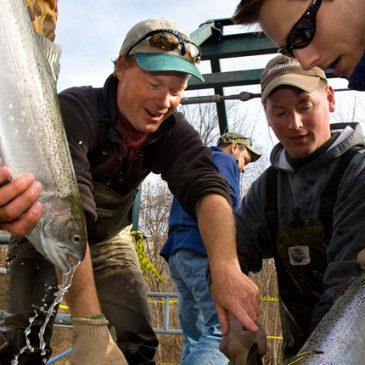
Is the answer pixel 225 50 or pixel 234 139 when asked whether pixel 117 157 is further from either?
pixel 225 50

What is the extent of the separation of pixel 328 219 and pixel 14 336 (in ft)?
5.79

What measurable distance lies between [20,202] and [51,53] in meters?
0.65

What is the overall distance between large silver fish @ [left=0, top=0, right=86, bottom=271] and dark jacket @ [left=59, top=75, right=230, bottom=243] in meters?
0.71

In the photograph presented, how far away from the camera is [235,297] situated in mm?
2799

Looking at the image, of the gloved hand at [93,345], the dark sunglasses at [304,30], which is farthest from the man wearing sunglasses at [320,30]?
the gloved hand at [93,345]

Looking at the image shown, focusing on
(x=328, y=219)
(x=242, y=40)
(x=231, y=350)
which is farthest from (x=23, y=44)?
(x=242, y=40)

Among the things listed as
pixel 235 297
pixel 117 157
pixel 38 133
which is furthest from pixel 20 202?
pixel 117 157

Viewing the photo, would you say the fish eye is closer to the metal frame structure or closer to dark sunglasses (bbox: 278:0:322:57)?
dark sunglasses (bbox: 278:0:322:57)

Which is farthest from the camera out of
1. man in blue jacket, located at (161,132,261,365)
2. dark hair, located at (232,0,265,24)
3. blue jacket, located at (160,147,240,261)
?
blue jacket, located at (160,147,240,261)

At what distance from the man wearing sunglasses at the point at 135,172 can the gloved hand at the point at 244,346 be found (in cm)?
12

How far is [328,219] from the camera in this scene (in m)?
3.13

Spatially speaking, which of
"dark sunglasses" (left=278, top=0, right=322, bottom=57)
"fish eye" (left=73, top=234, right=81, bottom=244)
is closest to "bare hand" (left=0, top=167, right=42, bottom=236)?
"fish eye" (left=73, top=234, right=81, bottom=244)

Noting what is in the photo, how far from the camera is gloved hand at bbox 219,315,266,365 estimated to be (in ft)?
8.68

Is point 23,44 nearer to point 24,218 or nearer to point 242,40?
point 24,218
